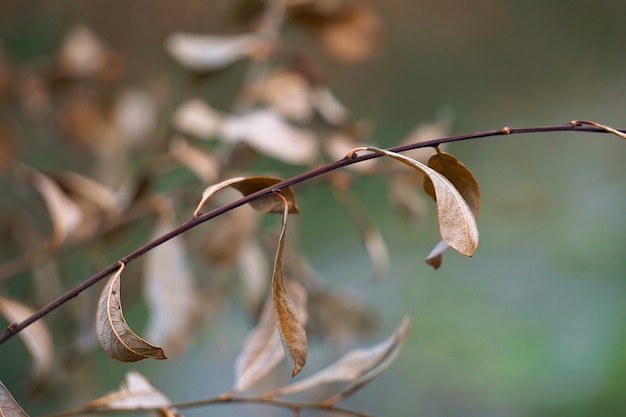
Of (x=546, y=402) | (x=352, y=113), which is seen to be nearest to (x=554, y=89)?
(x=352, y=113)

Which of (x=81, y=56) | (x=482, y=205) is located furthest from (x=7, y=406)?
(x=482, y=205)

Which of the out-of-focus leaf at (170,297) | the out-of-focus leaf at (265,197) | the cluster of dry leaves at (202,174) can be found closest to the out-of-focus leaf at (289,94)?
the cluster of dry leaves at (202,174)

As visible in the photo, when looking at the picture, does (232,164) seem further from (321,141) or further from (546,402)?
(546,402)

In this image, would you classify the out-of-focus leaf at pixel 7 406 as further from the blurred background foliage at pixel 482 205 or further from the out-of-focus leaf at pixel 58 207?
the blurred background foliage at pixel 482 205

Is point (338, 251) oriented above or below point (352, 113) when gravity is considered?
below

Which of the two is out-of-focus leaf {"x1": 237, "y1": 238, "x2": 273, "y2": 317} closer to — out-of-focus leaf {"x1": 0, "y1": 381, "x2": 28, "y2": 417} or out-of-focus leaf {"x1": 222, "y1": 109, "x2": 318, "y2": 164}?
out-of-focus leaf {"x1": 222, "y1": 109, "x2": 318, "y2": 164}

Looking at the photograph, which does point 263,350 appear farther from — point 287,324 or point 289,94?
point 289,94
